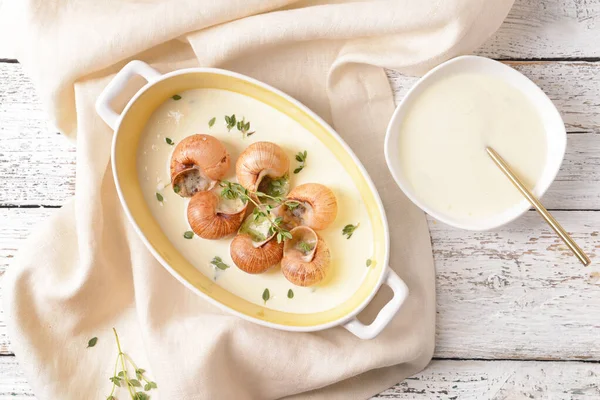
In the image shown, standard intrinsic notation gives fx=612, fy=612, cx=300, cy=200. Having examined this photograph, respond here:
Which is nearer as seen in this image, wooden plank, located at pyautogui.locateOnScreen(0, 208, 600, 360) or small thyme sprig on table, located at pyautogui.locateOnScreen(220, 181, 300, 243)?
small thyme sprig on table, located at pyautogui.locateOnScreen(220, 181, 300, 243)

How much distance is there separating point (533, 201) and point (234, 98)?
508 mm

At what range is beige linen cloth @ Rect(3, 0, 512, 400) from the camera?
3.23 ft

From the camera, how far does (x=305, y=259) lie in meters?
0.97

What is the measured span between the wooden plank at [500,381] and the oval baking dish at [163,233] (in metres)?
0.20

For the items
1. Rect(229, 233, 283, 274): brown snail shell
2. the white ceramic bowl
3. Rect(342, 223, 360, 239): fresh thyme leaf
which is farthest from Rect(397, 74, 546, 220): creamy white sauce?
Rect(229, 233, 283, 274): brown snail shell

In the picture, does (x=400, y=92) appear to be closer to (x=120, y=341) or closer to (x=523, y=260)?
(x=523, y=260)

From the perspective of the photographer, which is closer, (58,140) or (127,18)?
(127,18)

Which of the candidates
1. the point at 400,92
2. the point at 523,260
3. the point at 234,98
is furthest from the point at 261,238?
the point at 523,260

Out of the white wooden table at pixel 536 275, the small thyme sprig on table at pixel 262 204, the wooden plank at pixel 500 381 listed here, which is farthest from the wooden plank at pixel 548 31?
the wooden plank at pixel 500 381

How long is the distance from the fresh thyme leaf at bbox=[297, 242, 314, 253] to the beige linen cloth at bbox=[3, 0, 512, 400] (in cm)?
15

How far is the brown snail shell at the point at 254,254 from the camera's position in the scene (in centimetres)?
98

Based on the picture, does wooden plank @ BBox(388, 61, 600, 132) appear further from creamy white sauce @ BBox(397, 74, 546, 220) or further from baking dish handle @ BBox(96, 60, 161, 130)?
baking dish handle @ BBox(96, 60, 161, 130)

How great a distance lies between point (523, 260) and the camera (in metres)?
1.06

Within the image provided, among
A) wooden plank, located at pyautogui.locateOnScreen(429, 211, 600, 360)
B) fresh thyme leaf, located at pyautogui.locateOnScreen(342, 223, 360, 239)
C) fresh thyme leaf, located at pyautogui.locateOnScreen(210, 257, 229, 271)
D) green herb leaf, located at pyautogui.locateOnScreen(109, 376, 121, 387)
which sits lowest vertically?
green herb leaf, located at pyautogui.locateOnScreen(109, 376, 121, 387)
